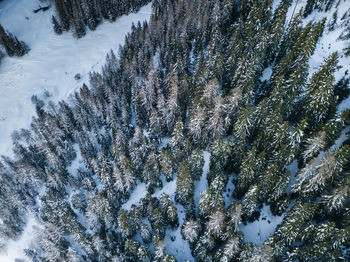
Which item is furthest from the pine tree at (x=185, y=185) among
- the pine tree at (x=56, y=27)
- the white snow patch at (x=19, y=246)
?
the pine tree at (x=56, y=27)

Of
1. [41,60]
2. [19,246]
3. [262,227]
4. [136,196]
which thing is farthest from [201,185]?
[41,60]

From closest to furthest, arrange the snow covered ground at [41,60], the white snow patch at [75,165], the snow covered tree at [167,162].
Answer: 1. the snow covered tree at [167,162]
2. the white snow patch at [75,165]
3. the snow covered ground at [41,60]

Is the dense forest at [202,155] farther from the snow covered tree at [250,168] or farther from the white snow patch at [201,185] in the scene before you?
the white snow patch at [201,185]

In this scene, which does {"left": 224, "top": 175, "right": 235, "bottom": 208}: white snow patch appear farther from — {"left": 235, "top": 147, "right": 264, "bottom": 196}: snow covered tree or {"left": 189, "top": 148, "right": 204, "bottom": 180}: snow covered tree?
{"left": 189, "top": 148, "right": 204, "bottom": 180}: snow covered tree

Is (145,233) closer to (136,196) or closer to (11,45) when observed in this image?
(136,196)

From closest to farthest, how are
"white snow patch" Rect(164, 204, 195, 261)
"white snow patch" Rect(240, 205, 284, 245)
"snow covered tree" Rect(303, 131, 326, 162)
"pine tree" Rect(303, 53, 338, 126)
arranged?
"snow covered tree" Rect(303, 131, 326, 162) → "pine tree" Rect(303, 53, 338, 126) → "white snow patch" Rect(240, 205, 284, 245) → "white snow patch" Rect(164, 204, 195, 261)

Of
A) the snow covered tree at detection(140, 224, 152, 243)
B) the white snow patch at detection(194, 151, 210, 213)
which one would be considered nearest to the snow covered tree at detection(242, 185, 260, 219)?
the white snow patch at detection(194, 151, 210, 213)

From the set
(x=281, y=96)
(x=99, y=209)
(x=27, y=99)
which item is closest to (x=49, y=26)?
(x=27, y=99)
